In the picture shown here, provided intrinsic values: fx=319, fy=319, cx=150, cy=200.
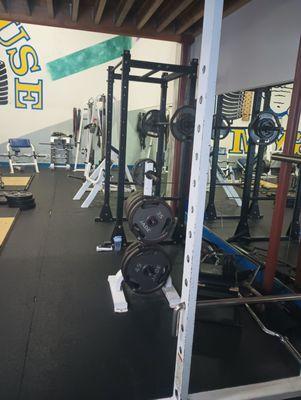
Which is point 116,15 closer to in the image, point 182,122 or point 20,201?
point 182,122

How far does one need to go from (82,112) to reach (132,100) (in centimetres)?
124

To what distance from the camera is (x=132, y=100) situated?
24.8 feet

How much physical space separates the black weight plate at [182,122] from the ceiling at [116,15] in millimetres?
1013

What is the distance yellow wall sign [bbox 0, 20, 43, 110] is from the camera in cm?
684

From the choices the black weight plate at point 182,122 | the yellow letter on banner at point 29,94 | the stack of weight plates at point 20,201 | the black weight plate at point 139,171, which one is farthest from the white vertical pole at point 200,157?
the yellow letter on banner at point 29,94

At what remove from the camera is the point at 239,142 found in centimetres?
360

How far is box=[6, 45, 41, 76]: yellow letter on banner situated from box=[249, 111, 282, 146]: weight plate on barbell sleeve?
19.6 ft

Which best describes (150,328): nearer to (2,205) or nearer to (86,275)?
(86,275)

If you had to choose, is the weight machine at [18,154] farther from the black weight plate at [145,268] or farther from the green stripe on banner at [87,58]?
the black weight plate at [145,268]

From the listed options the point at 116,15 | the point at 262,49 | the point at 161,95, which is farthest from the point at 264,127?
the point at 116,15

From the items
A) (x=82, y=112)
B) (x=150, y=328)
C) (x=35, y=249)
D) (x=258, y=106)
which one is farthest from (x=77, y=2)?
(x=82, y=112)

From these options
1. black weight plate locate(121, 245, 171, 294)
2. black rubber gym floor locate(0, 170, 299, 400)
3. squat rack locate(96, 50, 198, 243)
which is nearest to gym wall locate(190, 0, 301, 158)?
squat rack locate(96, 50, 198, 243)

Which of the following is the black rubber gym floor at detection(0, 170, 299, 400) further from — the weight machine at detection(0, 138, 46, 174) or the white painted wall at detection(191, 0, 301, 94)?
the weight machine at detection(0, 138, 46, 174)

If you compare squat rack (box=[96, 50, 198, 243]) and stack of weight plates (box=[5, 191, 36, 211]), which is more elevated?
squat rack (box=[96, 50, 198, 243])
